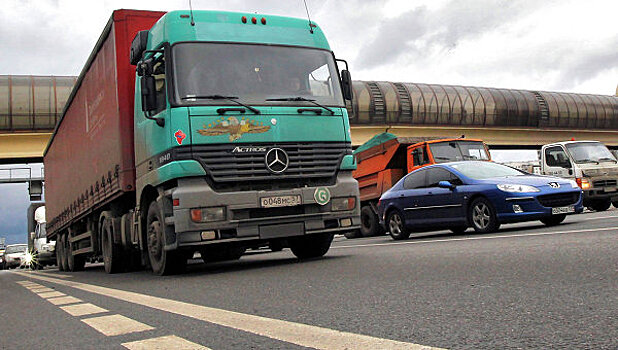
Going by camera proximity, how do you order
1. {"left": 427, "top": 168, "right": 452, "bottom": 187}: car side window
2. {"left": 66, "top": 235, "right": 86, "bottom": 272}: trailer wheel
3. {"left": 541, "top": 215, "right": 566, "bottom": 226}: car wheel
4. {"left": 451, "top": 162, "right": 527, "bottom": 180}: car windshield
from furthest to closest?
{"left": 66, "top": 235, "right": 86, "bottom": 272}: trailer wheel < {"left": 427, "top": 168, "right": 452, "bottom": 187}: car side window < {"left": 451, "top": 162, "right": 527, "bottom": 180}: car windshield < {"left": 541, "top": 215, "right": 566, "bottom": 226}: car wheel

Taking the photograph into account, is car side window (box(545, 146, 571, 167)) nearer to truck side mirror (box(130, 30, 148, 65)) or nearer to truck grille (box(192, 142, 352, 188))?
truck grille (box(192, 142, 352, 188))

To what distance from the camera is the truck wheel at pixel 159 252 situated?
8742 millimetres

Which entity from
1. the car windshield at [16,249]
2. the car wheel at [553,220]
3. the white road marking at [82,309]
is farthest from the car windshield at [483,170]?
the car windshield at [16,249]

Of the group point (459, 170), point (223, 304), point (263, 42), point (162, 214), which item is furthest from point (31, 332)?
point (459, 170)

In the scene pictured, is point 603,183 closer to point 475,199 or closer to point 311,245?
point 475,199

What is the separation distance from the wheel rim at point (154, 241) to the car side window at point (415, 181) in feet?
19.2

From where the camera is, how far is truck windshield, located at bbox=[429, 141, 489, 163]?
53.8 feet

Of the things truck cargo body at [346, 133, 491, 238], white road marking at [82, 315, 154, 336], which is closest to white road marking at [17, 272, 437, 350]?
white road marking at [82, 315, 154, 336]

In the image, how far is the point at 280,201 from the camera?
8.48 meters

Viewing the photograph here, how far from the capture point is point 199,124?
8.11m

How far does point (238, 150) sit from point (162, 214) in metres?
1.24

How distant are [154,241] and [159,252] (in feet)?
0.62

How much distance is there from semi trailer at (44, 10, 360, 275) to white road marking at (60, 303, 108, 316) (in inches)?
82.8

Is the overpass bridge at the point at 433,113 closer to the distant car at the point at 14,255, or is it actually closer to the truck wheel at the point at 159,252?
the distant car at the point at 14,255
